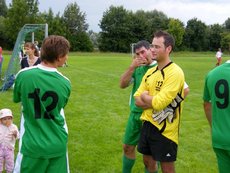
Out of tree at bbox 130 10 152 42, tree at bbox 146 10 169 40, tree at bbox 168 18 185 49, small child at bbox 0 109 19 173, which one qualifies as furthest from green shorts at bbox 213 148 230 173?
tree at bbox 146 10 169 40

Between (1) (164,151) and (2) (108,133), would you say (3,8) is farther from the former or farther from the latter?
(1) (164,151)

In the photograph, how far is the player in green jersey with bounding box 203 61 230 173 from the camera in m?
3.38

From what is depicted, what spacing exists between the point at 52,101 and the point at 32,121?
273 millimetres

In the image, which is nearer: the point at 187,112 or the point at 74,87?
the point at 187,112

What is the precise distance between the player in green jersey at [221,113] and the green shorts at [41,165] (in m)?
1.48

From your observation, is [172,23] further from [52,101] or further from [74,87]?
[52,101]

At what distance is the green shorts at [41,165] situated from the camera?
3.49 m

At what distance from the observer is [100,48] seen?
3088 inches

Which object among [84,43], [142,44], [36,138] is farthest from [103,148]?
[84,43]

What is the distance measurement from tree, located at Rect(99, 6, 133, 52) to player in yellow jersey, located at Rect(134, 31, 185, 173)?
240 feet

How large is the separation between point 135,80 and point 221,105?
1.86 m

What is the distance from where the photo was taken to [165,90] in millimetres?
3861

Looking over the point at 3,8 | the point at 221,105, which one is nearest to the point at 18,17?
the point at 3,8

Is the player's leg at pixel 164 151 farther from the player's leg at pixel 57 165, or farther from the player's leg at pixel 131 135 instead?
the player's leg at pixel 57 165
